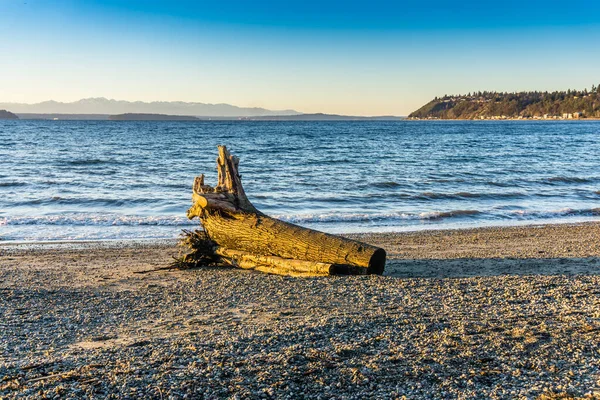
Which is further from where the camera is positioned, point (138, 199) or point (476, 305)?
point (138, 199)

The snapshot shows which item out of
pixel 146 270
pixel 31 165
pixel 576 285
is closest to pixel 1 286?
pixel 146 270

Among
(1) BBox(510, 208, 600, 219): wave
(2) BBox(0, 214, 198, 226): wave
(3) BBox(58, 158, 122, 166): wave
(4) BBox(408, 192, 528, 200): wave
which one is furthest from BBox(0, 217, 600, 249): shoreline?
(3) BBox(58, 158, 122, 166): wave

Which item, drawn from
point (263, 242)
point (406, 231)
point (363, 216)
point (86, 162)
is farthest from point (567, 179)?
point (86, 162)

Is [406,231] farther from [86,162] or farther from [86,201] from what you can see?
[86,162]

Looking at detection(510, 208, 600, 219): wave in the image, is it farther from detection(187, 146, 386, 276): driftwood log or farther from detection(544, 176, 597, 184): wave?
detection(187, 146, 386, 276): driftwood log

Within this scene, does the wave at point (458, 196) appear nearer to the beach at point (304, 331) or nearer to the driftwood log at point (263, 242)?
the beach at point (304, 331)

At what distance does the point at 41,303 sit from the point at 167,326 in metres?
2.26

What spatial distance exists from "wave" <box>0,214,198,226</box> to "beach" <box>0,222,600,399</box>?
5413mm

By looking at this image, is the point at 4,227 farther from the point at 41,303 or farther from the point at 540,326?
the point at 540,326

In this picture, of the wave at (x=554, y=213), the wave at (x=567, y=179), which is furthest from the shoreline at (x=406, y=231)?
the wave at (x=567, y=179)

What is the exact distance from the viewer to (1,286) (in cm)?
785

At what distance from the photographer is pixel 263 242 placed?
9102 mm

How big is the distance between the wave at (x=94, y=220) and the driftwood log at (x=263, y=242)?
5748mm

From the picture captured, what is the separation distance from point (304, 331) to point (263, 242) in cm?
391
